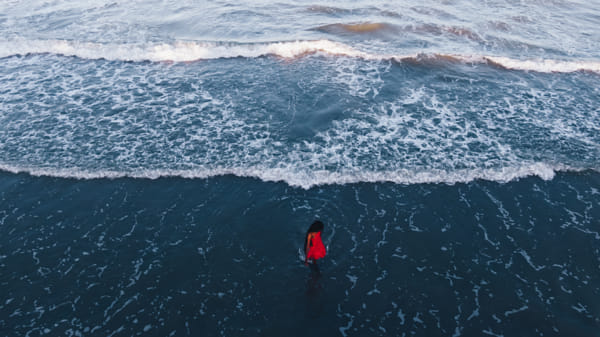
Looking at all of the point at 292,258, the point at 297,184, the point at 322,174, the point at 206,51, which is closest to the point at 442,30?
the point at 206,51

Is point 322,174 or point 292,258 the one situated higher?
point 322,174

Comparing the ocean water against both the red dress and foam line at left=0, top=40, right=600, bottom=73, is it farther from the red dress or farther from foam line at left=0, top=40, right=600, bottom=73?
the red dress

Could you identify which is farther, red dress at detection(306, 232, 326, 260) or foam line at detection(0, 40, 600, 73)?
foam line at detection(0, 40, 600, 73)

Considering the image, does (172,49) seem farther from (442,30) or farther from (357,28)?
(442,30)

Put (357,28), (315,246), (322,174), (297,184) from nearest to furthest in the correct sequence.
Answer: (315,246), (297,184), (322,174), (357,28)

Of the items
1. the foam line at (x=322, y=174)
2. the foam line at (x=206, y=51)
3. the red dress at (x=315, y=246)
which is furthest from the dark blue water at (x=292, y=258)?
the foam line at (x=206, y=51)

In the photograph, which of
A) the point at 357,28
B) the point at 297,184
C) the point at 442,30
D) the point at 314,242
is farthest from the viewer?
the point at 357,28

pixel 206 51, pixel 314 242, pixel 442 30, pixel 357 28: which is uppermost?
pixel 357 28

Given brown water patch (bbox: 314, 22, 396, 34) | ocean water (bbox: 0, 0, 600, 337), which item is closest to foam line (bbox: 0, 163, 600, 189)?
ocean water (bbox: 0, 0, 600, 337)
